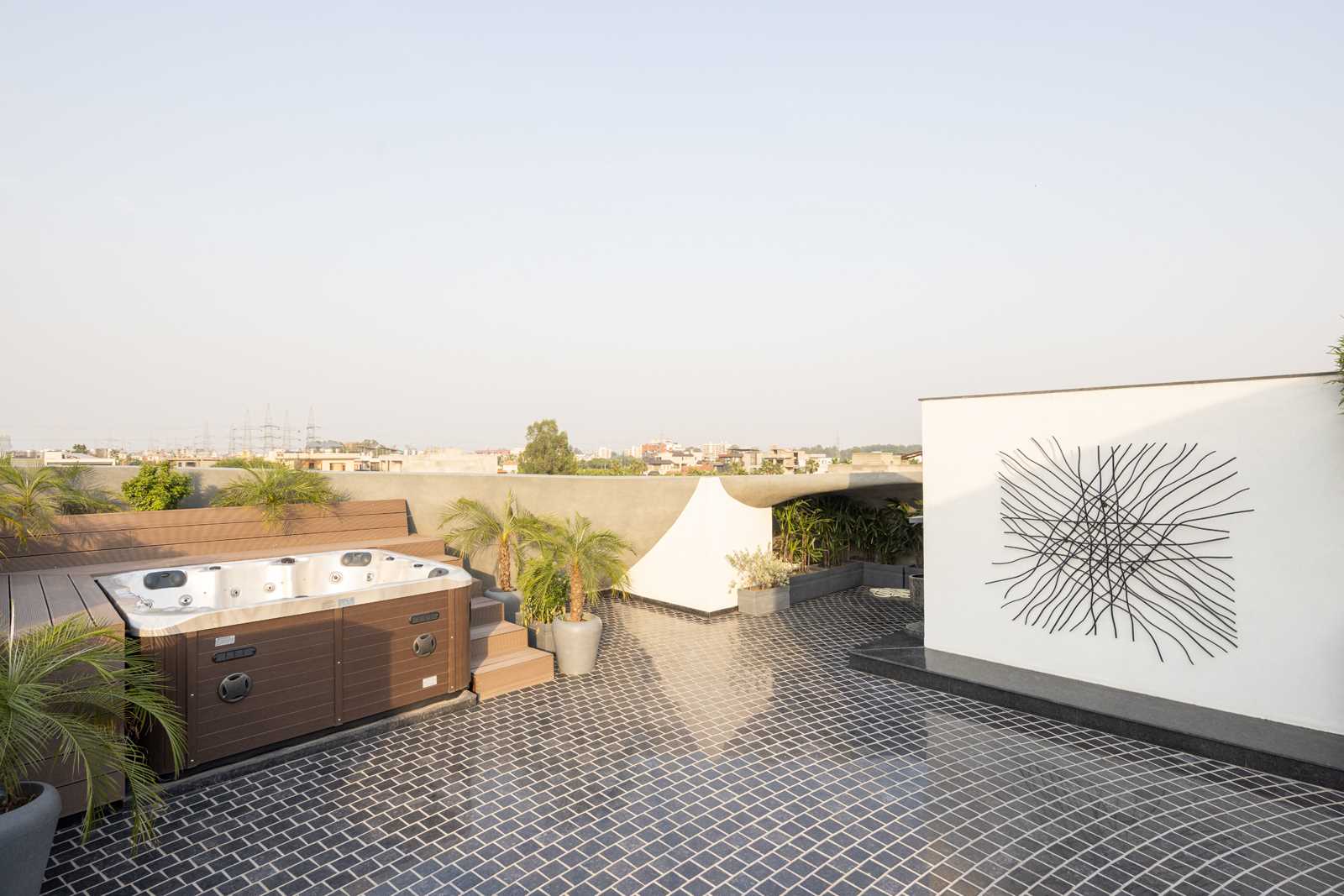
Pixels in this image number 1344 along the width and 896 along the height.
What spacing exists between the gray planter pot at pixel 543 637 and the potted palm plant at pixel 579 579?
0.25 meters

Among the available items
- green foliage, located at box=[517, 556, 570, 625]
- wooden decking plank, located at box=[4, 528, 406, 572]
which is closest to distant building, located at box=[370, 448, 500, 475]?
wooden decking plank, located at box=[4, 528, 406, 572]

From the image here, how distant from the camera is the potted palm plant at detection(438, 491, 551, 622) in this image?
824 centimetres

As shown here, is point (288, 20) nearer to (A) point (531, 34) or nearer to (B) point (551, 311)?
(A) point (531, 34)

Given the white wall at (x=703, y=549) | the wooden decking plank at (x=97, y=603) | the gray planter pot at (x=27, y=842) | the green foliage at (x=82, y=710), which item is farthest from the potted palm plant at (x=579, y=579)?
the gray planter pot at (x=27, y=842)

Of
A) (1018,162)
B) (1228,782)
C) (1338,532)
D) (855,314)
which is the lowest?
(1228,782)

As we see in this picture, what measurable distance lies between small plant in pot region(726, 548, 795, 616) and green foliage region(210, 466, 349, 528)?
18.8ft

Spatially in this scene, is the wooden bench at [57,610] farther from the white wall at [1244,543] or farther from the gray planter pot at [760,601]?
the white wall at [1244,543]

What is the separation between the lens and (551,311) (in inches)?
752

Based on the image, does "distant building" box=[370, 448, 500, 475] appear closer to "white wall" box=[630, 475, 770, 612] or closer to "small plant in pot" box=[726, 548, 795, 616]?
"white wall" box=[630, 475, 770, 612]

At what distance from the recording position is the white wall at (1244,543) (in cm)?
461

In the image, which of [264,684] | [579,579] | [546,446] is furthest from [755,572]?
[546,446]

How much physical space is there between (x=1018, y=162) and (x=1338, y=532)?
7.93 meters

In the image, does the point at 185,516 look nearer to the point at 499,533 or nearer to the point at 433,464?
the point at 499,533

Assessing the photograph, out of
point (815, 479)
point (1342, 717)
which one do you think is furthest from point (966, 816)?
point (815, 479)
